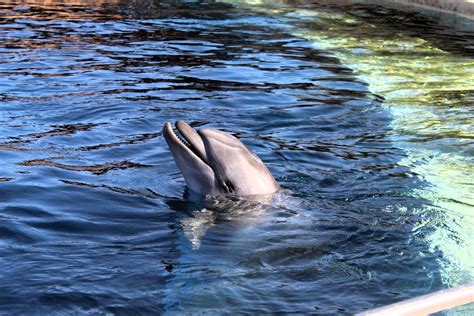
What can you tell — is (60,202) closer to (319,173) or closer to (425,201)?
(319,173)

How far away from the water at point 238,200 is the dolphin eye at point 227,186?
176 mm

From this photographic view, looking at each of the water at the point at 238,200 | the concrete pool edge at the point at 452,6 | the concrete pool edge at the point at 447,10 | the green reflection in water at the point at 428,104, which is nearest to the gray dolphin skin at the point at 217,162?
the water at the point at 238,200

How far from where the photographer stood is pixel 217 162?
5328 millimetres

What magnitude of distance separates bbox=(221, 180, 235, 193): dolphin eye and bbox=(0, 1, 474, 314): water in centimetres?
18

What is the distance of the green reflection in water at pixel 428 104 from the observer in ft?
17.0

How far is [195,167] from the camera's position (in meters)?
5.44

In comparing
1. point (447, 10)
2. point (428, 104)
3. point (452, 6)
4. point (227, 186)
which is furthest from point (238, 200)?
point (447, 10)

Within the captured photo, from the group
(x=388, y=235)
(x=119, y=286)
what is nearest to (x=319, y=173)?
(x=388, y=235)

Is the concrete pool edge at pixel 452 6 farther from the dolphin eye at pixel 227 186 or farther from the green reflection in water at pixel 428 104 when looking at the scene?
the dolphin eye at pixel 227 186

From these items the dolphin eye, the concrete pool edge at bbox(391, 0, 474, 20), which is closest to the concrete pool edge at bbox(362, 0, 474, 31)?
the concrete pool edge at bbox(391, 0, 474, 20)

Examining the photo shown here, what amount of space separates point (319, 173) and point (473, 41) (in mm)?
7715

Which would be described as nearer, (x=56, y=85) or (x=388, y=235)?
(x=388, y=235)

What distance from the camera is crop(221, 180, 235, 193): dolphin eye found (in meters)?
5.39

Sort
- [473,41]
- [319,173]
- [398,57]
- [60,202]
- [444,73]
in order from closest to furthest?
[60,202], [319,173], [444,73], [398,57], [473,41]
